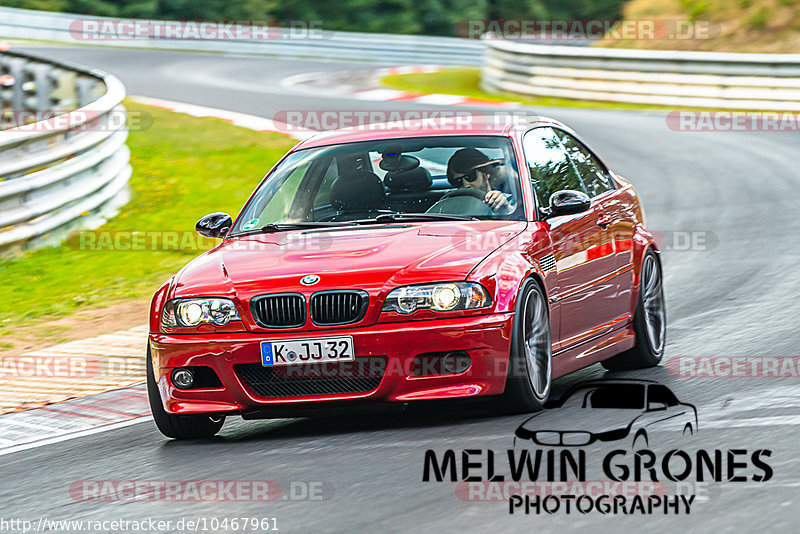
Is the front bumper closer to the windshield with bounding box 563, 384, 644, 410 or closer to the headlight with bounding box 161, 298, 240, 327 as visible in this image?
the headlight with bounding box 161, 298, 240, 327

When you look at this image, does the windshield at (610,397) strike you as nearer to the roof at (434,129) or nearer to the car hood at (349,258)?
the car hood at (349,258)

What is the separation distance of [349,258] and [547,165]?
5.53 feet

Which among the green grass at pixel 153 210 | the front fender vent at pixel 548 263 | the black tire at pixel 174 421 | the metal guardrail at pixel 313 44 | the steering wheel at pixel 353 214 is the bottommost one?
the metal guardrail at pixel 313 44

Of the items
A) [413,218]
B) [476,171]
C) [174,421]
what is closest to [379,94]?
[476,171]

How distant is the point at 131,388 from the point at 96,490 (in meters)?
2.69

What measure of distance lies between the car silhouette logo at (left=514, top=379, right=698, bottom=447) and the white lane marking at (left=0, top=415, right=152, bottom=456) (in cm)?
236

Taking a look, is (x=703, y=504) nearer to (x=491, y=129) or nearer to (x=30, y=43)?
(x=491, y=129)

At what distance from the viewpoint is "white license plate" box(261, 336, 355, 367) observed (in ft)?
19.8

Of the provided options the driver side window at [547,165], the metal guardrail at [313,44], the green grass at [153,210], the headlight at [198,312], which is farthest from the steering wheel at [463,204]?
the metal guardrail at [313,44]

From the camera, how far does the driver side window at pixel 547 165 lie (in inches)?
286

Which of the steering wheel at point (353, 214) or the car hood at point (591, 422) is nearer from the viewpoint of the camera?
the car hood at point (591, 422)

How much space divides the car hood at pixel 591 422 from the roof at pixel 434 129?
1.78 m

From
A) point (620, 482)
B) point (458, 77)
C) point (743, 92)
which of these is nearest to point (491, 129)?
point (620, 482)

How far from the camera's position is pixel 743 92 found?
2375 cm
